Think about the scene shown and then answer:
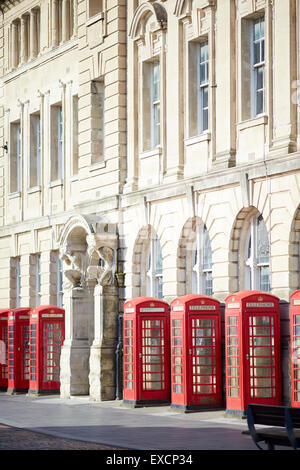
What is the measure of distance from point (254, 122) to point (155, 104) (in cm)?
561

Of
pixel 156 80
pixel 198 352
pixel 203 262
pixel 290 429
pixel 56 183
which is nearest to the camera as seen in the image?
pixel 290 429

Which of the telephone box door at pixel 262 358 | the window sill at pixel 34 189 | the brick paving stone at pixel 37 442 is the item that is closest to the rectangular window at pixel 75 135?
the window sill at pixel 34 189

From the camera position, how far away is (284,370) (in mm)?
23281

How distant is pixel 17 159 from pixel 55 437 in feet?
66.1

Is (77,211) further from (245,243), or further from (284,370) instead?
(284,370)

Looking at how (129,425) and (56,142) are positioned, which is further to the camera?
(56,142)

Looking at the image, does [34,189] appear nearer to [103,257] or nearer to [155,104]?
[103,257]

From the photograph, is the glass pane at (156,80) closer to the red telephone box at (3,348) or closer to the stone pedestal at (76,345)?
the stone pedestal at (76,345)

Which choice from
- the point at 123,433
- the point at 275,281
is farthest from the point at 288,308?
the point at 123,433

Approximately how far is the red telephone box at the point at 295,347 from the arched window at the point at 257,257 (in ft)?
7.90

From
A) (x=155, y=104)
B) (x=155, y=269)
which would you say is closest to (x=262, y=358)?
(x=155, y=269)

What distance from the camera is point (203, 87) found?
2741 cm

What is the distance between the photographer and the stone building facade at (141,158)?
78.7 ft
